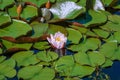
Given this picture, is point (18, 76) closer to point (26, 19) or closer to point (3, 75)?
point (3, 75)

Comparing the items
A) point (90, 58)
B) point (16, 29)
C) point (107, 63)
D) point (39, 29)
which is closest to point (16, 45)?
point (16, 29)

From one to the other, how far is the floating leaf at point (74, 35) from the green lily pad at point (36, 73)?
1.29ft

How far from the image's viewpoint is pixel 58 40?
283cm

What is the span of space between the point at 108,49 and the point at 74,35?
11.4 inches

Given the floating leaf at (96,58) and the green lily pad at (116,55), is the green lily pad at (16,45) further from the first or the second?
the green lily pad at (116,55)

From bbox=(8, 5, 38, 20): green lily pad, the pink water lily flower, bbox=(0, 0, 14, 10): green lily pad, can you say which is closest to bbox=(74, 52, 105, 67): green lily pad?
the pink water lily flower

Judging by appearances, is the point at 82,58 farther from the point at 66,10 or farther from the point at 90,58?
the point at 66,10

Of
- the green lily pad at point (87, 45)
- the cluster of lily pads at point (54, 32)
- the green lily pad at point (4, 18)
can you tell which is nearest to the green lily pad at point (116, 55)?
the cluster of lily pads at point (54, 32)

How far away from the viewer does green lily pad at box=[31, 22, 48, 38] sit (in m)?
2.93

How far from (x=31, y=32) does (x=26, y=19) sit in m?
0.19

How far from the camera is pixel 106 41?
9.85ft

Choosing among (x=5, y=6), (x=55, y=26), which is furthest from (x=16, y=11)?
(x=55, y=26)

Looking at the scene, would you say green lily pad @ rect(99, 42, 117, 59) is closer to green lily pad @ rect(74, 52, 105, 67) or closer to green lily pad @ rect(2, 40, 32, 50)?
green lily pad @ rect(74, 52, 105, 67)

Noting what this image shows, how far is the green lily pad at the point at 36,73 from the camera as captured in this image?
101 inches
